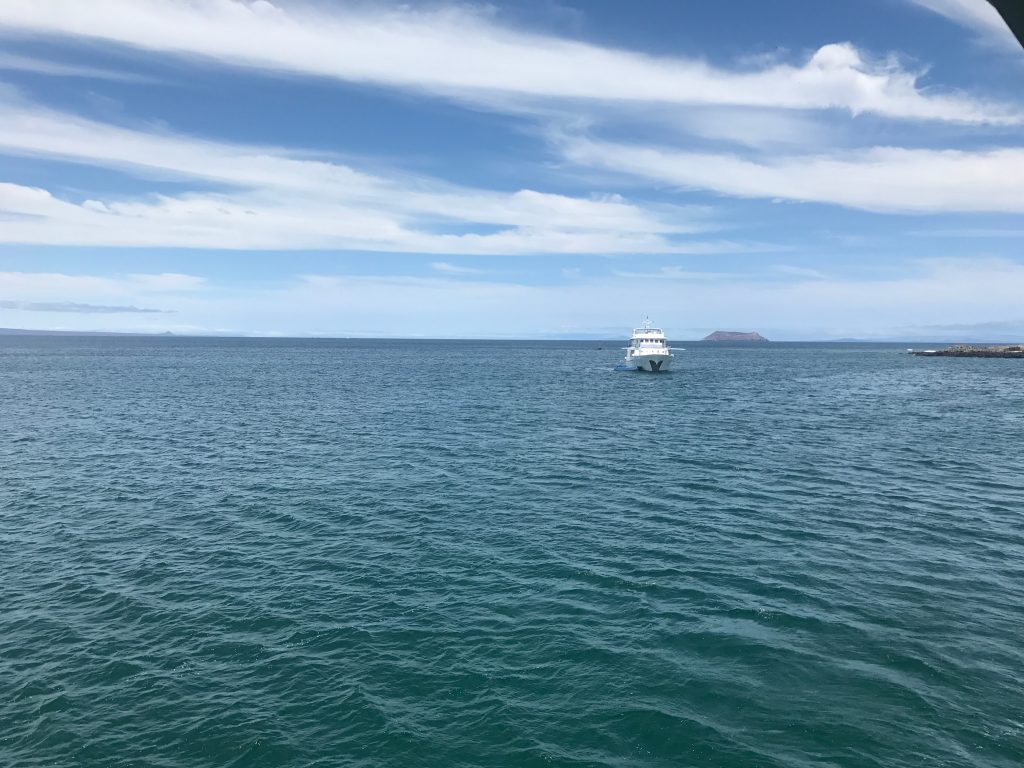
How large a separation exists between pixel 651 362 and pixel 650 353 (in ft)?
6.41

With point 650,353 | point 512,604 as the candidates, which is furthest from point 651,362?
point 512,604

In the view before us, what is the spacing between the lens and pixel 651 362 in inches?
5285

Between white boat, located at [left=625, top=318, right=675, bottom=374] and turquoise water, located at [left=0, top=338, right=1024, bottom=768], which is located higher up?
white boat, located at [left=625, top=318, right=675, bottom=374]

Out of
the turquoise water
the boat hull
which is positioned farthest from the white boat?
the turquoise water

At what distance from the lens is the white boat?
13425cm

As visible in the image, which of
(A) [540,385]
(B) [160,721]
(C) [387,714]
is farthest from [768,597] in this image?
(A) [540,385]

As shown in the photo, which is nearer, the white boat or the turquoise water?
the turquoise water

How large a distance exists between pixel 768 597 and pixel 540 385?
9335 cm

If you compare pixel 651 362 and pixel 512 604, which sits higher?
pixel 651 362

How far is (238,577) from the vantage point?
86.9ft

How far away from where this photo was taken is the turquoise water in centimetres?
1650

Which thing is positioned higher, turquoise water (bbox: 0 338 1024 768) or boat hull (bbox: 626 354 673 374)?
boat hull (bbox: 626 354 673 374)

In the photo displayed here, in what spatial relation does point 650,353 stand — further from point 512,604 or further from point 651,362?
point 512,604

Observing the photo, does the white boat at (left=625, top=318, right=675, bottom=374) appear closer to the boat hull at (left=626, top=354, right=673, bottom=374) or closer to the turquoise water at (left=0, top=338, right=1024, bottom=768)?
the boat hull at (left=626, top=354, right=673, bottom=374)
